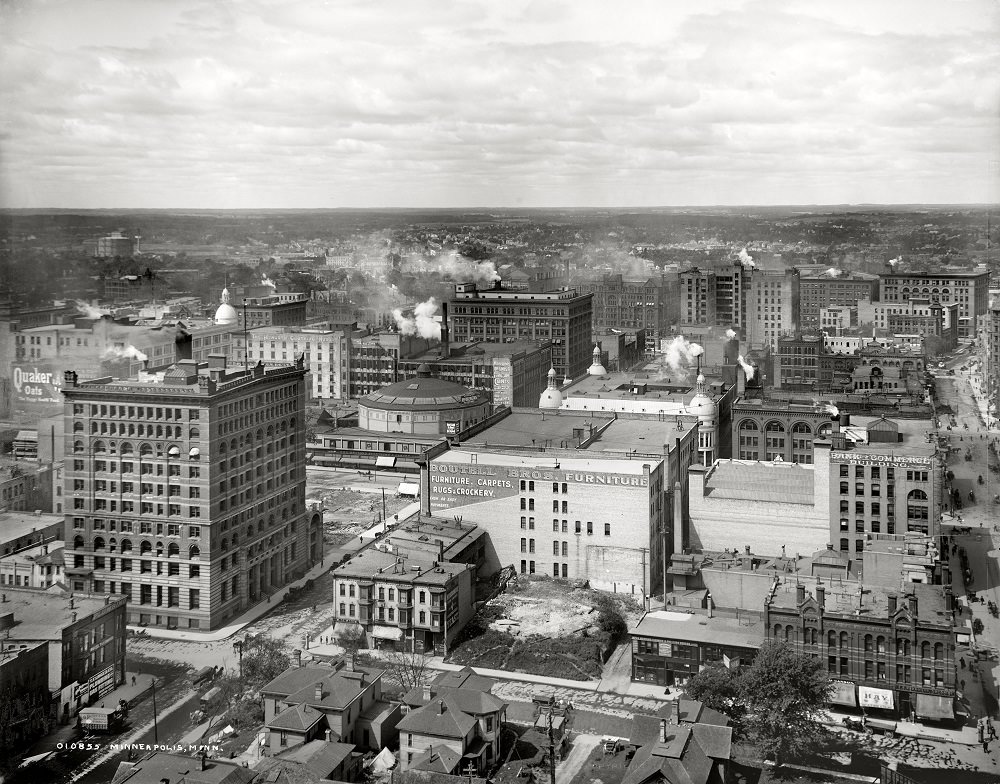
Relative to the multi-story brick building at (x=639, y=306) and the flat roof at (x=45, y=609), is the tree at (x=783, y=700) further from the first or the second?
the multi-story brick building at (x=639, y=306)

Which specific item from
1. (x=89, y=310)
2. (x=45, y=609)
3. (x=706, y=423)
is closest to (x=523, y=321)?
(x=706, y=423)

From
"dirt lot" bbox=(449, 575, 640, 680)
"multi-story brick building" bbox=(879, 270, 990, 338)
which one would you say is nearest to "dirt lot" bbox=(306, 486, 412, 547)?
"dirt lot" bbox=(449, 575, 640, 680)

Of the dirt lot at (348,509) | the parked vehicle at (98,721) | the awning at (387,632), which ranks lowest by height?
the parked vehicle at (98,721)

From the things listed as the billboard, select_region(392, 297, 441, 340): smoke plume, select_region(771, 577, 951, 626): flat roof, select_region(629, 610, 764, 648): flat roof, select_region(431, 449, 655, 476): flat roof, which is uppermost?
select_region(392, 297, 441, 340): smoke plume

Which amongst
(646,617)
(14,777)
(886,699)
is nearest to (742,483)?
(646,617)

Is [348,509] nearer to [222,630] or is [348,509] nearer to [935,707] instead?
[222,630]

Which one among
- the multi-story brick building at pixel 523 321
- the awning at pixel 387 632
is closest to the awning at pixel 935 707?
the awning at pixel 387 632

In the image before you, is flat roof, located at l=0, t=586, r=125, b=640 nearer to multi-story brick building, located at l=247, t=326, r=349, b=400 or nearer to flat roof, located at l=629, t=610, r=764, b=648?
flat roof, located at l=629, t=610, r=764, b=648
